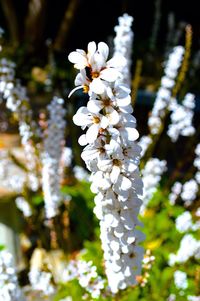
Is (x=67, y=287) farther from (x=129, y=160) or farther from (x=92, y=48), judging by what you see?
(x=92, y=48)

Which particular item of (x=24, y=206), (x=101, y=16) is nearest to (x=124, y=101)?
(x=24, y=206)

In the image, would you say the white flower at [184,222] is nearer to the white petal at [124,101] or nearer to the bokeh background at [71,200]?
the bokeh background at [71,200]

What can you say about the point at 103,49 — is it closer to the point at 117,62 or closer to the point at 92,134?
the point at 117,62

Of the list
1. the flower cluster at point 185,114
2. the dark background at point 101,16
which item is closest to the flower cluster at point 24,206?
the flower cluster at point 185,114

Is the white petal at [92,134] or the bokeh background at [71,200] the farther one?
the bokeh background at [71,200]

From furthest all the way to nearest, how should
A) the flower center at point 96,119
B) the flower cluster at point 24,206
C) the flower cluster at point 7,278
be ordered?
the flower cluster at point 24,206
the flower cluster at point 7,278
the flower center at point 96,119

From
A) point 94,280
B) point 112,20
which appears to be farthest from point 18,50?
point 94,280

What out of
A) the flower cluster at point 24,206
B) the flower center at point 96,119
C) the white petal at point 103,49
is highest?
the flower cluster at point 24,206

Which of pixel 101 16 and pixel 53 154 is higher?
pixel 101 16
